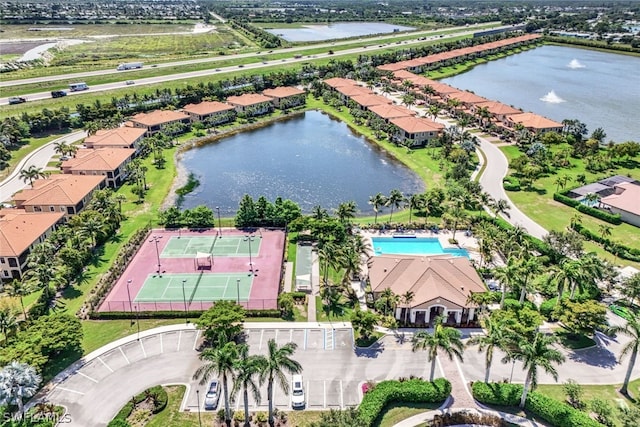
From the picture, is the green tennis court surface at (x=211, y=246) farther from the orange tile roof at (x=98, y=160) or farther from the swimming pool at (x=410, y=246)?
the orange tile roof at (x=98, y=160)

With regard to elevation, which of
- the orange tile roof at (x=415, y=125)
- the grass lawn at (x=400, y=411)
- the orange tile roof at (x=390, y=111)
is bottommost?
the grass lawn at (x=400, y=411)

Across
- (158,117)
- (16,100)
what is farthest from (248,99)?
(16,100)

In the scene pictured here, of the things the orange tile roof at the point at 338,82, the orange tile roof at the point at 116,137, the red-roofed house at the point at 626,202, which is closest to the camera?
the red-roofed house at the point at 626,202

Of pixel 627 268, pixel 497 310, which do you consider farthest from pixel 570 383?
pixel 627 268

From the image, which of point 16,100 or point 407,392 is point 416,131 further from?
point 16,100

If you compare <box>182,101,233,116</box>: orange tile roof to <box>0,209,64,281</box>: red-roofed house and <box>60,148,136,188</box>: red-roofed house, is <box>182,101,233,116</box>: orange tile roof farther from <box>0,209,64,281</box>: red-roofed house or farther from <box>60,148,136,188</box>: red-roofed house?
<box>0,209,64,281</box>: red-roofed house

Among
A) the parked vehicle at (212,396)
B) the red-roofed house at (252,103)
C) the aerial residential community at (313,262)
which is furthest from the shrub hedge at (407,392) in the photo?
the red-roofed house at (252,103)

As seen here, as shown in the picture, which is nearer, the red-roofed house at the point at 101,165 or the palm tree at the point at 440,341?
the palm tree at the point at 440,341
